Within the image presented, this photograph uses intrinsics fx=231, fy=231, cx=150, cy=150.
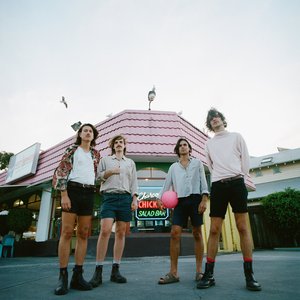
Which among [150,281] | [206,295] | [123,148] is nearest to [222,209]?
[206,295]

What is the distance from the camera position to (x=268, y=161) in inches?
890

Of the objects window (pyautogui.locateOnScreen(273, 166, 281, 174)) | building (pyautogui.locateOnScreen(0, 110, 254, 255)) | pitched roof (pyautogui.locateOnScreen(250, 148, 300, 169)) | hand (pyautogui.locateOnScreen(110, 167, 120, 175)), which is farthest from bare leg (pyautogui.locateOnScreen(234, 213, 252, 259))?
window (pyautogui.locateOnScreen(273, 166, 281, 174))

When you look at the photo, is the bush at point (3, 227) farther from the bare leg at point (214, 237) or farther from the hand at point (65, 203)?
the bare leg at point (214, 237)

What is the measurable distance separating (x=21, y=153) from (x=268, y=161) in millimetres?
21175

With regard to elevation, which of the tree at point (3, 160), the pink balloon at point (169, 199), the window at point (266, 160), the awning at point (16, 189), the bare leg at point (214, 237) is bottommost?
the bare leg at point (214, 237)

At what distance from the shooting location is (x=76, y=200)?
8.77 ft

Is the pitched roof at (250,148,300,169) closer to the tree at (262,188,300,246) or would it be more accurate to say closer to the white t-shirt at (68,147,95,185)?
the tree at (262,188,300,246)

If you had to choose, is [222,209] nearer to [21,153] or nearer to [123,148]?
[123,148]

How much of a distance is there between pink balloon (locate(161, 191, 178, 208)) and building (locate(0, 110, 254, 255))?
197 inches

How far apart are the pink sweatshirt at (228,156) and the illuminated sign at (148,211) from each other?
556 cm

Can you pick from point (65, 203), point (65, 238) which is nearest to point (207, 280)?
point (65, 238)

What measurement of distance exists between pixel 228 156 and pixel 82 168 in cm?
182

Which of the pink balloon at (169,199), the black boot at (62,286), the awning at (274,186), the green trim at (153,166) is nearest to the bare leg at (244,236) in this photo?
the pink balloon at (169,199)

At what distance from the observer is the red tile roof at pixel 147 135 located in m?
8.46
